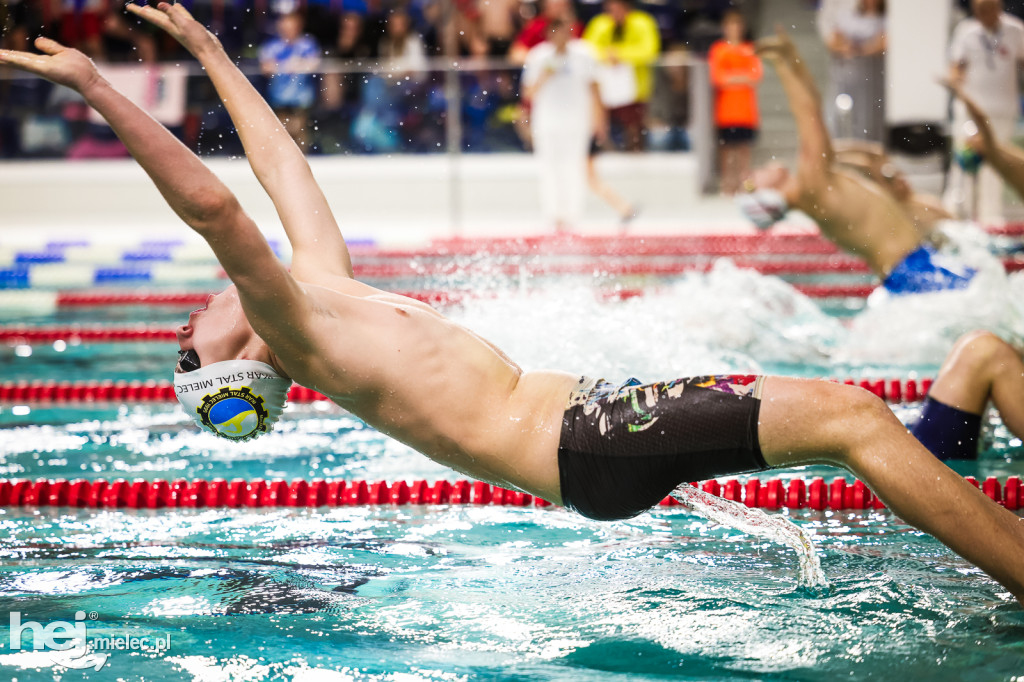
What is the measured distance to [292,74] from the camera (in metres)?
9.81

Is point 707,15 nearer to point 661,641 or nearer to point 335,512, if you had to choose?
point 335,512

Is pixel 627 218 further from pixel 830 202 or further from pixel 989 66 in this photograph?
pixel 830 202

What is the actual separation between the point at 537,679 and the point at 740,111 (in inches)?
351

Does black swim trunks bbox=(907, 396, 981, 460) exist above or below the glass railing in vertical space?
below

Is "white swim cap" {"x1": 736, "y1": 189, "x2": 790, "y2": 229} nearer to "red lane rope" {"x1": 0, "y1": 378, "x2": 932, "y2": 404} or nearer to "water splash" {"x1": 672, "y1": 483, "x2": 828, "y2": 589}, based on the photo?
"red lane rope" {"x1": 0, "y1": 378, "x2": 932, "y2": 404}

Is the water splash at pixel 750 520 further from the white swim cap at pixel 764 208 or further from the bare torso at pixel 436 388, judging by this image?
the white swim cap at pixel 764 208

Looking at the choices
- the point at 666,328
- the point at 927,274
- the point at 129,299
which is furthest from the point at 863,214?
the point at 129,299

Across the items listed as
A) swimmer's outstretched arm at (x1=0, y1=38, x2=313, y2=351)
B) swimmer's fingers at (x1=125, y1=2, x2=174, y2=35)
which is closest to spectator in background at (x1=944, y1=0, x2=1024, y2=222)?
swimmer's fingers at (x1=125, y1=2, x2=174, y2=35)

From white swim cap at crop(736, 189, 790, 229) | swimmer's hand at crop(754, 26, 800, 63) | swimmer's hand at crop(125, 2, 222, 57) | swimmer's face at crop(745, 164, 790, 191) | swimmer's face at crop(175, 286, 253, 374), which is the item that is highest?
swimmer's hand at crop(754, 26, 800, 63)

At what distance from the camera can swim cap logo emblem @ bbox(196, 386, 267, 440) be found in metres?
2.30

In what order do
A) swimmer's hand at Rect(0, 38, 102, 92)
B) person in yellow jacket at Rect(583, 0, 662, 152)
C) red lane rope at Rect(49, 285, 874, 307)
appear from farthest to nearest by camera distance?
person in yellow jacket at Rect(583, 0, 662, 152)
red lane rope at Rect(49, 285, 874, 307)
swimmer's hand at Rect(0, 38, 102, 92)

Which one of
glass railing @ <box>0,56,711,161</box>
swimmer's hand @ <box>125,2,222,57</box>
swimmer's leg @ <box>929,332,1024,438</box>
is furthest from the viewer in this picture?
glass railing @ <box>0,56,711,161</box>

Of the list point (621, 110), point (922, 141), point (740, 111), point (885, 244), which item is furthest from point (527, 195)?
point (885, 244)

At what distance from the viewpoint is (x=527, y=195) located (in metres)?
10.9
